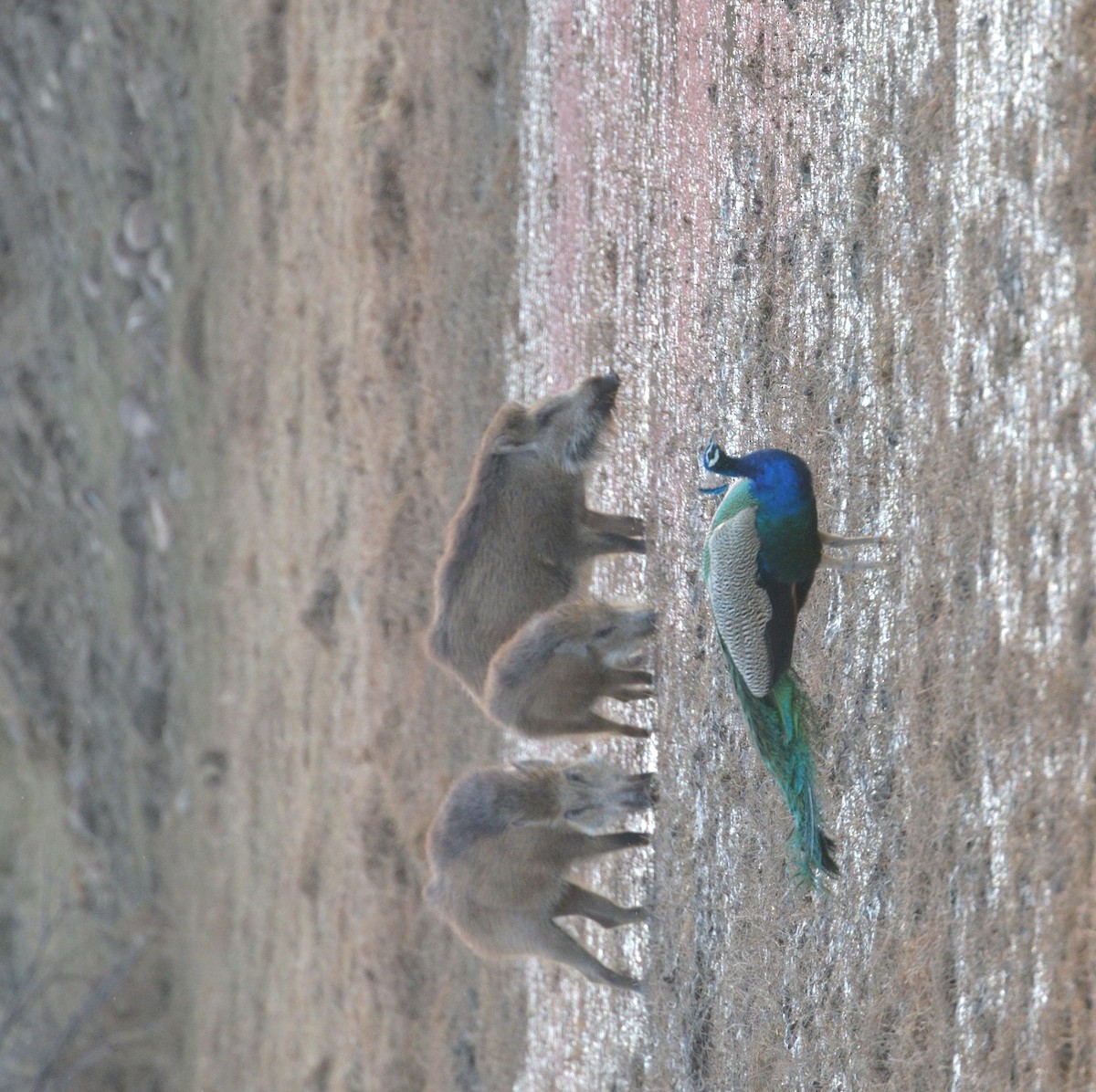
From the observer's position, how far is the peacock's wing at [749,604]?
349cm

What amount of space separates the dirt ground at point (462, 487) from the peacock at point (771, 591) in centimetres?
37

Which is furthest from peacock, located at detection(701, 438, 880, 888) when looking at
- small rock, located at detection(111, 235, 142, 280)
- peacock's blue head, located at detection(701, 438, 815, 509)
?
small rock, located at detection(111, 235, 142, 280)

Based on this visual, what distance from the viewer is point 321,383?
8258 millimetres

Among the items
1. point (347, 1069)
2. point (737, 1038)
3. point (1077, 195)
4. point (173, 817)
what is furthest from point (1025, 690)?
point (173, 817)

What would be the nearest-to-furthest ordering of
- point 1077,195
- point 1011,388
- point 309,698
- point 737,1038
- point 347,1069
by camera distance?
1. point 1077,195
2. point 1011,388
3. point 737,1038
4. point 347,1069
5. point 309,698

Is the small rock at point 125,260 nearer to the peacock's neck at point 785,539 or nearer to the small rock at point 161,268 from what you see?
the small rock at point 161,268

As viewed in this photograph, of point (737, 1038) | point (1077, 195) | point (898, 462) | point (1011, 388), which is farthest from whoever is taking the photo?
point (737, 1038)

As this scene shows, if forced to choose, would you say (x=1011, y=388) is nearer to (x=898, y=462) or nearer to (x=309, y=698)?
(x=898, y=462)

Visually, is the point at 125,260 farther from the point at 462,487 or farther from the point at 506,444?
the point at 506,444

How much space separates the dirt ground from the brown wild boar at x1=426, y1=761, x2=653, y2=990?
0.20 metres

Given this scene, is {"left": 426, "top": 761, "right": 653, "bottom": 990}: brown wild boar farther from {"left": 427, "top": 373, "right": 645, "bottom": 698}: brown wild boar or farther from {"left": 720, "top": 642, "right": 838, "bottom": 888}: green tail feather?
{"left": 720, "top": 642, "right": 838, "bottom": 888}: green tail feather

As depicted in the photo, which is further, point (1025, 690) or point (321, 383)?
point (321, 383)

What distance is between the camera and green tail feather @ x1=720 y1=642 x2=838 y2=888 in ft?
11.9

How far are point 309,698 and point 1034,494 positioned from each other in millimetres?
5779
